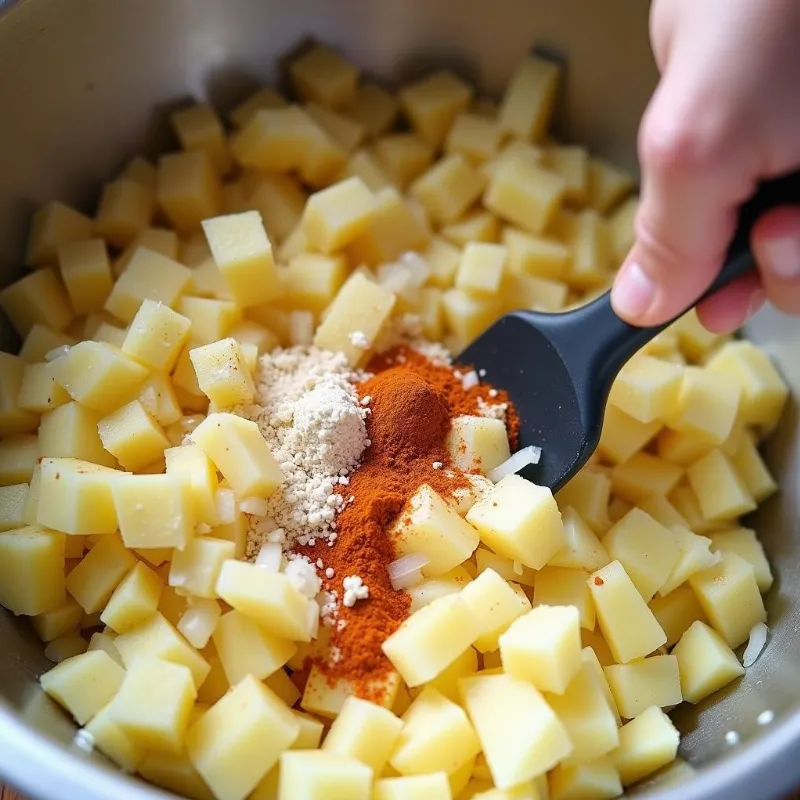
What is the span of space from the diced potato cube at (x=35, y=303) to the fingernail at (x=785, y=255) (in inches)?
60.5

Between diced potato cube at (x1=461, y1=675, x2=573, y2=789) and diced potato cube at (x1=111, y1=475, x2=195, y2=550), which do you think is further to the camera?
diced potato cube at (x1=111, y1=475, x2=195, y2=550)

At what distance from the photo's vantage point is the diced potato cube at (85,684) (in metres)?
1.46

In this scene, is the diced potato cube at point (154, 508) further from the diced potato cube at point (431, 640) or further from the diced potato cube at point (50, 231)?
the diced potato cube at point (50, 231)

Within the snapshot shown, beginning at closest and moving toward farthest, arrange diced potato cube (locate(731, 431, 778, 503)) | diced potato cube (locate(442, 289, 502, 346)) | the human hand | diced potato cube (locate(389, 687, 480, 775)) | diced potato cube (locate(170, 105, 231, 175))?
the human hand → diced potato cube (locate(389, 687, 480, 775)) → diced potato cube (locate(731, 431, 778, 503)) → diced potato cube (locate(442, 289, 502, 346)) → diced potato cube (locate(170, 105, 231, 175))

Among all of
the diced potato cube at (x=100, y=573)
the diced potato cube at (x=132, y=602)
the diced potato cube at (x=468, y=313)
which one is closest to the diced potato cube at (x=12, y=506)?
the diced potato cube at (x=100, y=573)

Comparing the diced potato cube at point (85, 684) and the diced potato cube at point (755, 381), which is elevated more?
the diced potato cube at point (85, 684)

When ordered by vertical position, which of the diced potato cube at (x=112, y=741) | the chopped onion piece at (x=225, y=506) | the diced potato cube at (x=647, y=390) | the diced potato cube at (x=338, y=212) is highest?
the diced potato cube at (x=338, y=212)

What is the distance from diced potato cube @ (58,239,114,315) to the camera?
199 centimetres

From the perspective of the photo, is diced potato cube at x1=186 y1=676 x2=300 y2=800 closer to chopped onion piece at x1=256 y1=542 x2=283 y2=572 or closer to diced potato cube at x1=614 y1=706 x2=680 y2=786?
chopped onion piece at x1=256 y1=542 x2=283 y2=572

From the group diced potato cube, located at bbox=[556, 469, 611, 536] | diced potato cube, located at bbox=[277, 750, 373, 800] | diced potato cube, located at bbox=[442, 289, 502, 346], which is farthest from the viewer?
diced potato cube, located at bbox=[442, 289, 502, 346]

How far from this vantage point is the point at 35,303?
1948 mm

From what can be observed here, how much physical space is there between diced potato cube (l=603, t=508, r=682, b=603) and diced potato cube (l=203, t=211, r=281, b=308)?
3.14ft

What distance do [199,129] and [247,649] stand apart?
1.38 m

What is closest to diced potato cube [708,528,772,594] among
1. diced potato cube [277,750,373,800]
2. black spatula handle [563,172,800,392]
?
black spatula handle [563,172,800,392]
